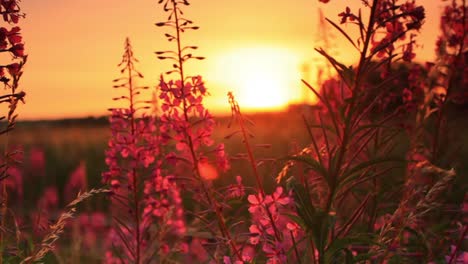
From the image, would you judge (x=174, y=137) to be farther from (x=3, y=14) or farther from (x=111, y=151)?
(x=3, y=14)

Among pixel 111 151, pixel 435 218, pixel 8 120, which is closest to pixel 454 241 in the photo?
pixel 435 218

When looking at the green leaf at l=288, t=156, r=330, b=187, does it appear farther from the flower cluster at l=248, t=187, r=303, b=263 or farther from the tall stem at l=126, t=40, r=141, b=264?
the tall stem at l=126, t=40, r=141, b=264

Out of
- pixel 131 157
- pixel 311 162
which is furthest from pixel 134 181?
pixel 311 162

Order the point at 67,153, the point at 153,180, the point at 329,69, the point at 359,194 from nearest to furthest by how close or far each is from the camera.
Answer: the point at 153,180, the point at 359,194, the point at 329,69, the point at 67,153

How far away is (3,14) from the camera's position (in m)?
3.21

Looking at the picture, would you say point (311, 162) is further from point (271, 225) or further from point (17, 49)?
point (17, 49)

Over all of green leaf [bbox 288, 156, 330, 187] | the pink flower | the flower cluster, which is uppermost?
the pink flower

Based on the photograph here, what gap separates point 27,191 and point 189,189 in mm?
13870

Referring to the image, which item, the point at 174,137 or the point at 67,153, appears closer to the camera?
the point at 174,137

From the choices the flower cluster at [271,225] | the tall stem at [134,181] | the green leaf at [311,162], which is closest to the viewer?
the green leaf at [311,162]

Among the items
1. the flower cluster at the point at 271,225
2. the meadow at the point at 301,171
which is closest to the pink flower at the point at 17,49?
the meadow at the point at 301,171

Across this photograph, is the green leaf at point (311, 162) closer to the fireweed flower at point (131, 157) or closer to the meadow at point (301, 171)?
the meadow at point (301, 171)

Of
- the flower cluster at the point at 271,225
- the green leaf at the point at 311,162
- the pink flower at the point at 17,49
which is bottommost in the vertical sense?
the flower cluster at the point at 271,225

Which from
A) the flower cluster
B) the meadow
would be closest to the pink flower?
the meadow
